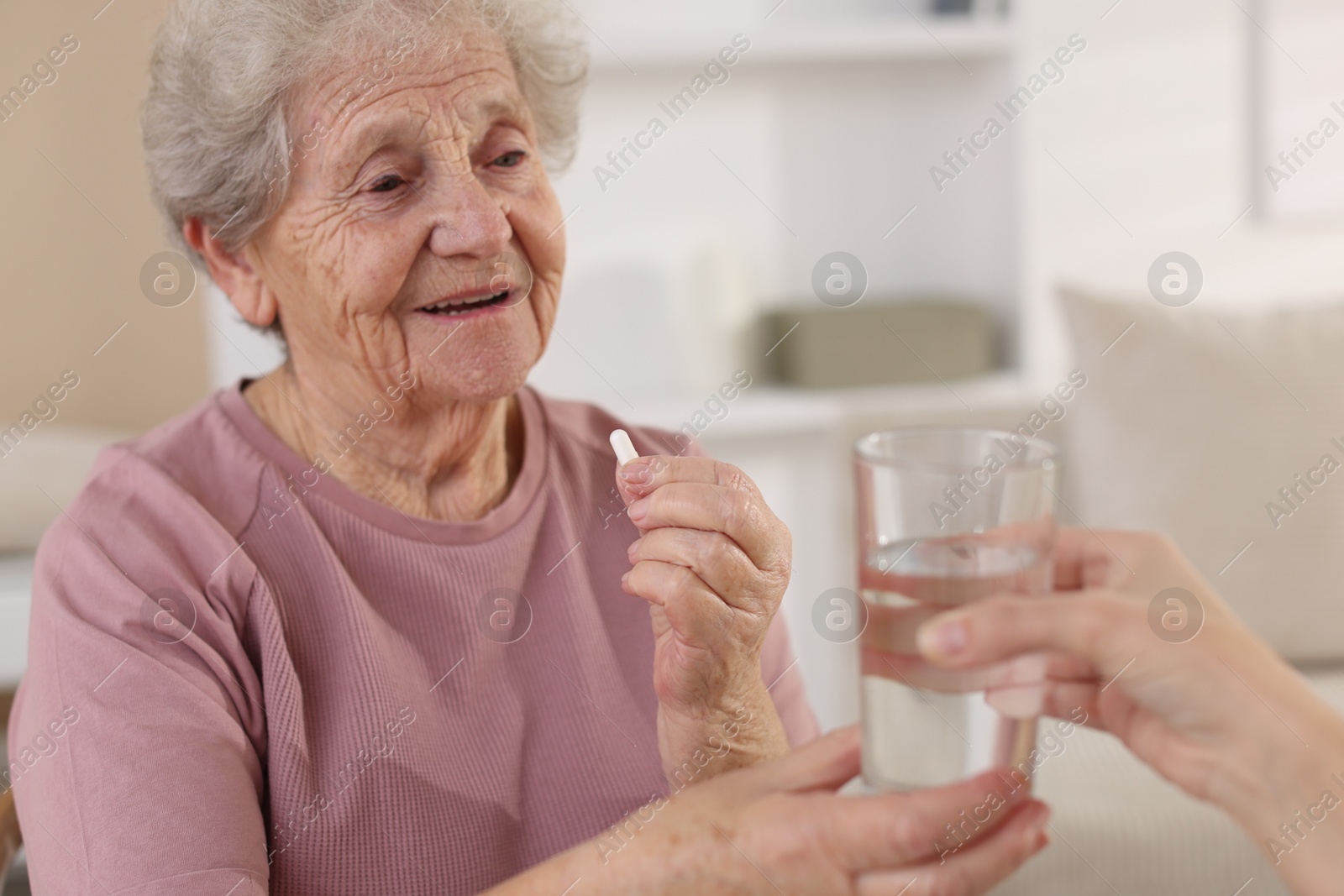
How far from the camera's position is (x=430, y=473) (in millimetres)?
1169

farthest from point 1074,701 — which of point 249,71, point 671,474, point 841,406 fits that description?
point 841,406

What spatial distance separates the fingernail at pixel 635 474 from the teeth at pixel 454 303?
0.33 metres

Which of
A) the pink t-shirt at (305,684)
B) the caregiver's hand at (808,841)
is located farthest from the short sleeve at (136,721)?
the caregiver's hand at (808,841)

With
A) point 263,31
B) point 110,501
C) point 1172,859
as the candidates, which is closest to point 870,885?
point 110,501

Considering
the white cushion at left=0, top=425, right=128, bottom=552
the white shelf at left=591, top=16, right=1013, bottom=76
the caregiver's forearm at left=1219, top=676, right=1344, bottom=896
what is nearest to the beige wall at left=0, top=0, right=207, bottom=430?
the white cushion at left=0, top=425, right=128, bottom=552

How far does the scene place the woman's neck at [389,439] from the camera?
114cm

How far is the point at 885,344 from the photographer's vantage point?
8.53 ft

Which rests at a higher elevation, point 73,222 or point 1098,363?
point 73,222

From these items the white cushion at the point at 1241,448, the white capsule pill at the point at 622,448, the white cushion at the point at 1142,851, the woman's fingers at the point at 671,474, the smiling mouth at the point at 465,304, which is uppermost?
the smiling mouth at the point at 465,304

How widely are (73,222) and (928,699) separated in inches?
82.3

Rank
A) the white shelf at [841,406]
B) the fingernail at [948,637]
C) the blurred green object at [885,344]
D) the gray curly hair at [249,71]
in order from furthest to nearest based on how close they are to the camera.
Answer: the blurred green object at [885,344] → the white shelf at [841,406] → the gray curly hair at [249,71] → the fingernail at [948,637]

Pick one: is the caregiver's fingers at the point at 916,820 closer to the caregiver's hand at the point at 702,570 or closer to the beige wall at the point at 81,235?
the caregiver's hand at the point at 702,570

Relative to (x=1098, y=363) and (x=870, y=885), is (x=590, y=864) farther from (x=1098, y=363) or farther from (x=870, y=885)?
(x=1098, y=363)

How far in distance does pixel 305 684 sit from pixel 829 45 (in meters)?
2.04
